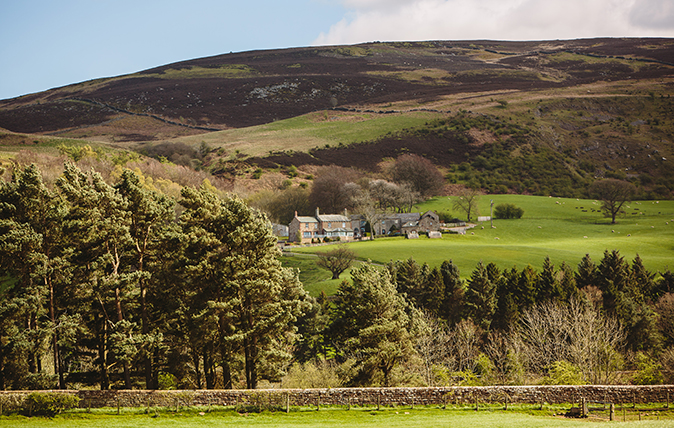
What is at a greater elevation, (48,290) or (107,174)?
(107,174)

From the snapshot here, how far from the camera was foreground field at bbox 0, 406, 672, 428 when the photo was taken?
25.0 meters

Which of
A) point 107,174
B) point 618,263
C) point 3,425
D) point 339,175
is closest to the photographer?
point 3,425

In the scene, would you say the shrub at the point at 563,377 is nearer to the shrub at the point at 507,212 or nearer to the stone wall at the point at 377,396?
the stone wall at the point at 377,396

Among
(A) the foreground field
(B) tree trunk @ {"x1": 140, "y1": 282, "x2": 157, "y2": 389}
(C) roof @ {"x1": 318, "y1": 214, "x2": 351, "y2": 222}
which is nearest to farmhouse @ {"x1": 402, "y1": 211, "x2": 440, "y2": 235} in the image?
(C) roof @ {"x1": 318, "y1": 214, "x2": 351, "y2": 222}

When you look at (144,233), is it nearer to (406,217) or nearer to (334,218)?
(334,218)

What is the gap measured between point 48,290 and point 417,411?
79.9 feet

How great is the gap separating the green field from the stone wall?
44.6 metres

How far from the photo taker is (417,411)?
2852cm

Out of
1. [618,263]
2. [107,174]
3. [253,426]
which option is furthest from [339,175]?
[253,426]

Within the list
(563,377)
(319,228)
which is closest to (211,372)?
(563,377)

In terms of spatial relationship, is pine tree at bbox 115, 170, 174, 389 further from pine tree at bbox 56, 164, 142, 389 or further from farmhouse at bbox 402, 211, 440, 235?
farmhouse at bbox 402, 211, 440, 235

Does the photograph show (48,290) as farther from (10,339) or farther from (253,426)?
(253,426)

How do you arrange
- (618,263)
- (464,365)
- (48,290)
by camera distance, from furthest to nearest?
1. (618,263)
2. (464,365)
3. (48,290)

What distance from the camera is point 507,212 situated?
127 m
